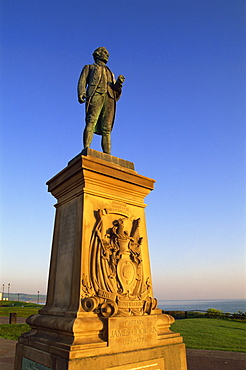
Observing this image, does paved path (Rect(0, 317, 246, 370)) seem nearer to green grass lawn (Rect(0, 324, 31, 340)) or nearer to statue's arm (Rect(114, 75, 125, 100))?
green grass lawn (Rect(0, 324, 31, 340))

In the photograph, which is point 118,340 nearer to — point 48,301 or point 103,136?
point 48,301

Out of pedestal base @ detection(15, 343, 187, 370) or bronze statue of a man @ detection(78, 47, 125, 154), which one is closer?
pedestal base @ detection(15, 343, 187, 370)

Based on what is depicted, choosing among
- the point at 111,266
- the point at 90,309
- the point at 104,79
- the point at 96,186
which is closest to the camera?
the point at 90,309

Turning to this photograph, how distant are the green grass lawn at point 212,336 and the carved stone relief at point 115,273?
777 centimetres

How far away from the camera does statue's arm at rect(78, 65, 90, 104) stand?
7.04 metres

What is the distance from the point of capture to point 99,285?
552 cm

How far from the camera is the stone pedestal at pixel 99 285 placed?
4.93 metres

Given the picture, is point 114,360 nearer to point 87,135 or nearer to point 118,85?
point 87,135

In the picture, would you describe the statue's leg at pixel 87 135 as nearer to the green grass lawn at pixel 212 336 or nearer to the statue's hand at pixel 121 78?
the statue's hand at pixel 121 78

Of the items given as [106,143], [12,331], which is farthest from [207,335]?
[106,143]

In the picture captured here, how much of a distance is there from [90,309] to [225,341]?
10765 mm

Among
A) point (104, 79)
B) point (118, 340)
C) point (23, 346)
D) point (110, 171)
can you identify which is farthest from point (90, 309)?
point (104, 79)

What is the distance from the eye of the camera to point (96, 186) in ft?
20.4

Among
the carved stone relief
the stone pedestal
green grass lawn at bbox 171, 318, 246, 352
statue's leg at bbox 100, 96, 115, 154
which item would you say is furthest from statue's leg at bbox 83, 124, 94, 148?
green grass lawn at bbox 171, 318, 246, 352
